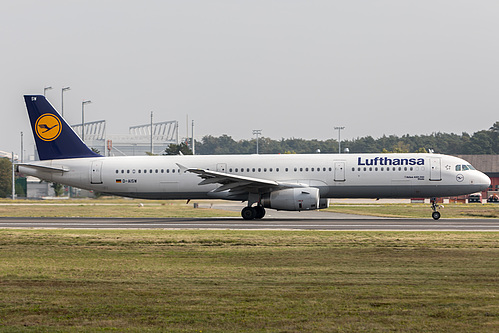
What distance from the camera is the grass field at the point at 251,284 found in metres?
10.5

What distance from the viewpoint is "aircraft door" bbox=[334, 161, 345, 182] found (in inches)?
1447

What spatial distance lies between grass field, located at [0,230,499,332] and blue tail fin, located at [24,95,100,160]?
17.3 meters

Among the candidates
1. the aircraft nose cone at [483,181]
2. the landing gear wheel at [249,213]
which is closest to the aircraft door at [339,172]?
the landing gear wheel at [249,213]

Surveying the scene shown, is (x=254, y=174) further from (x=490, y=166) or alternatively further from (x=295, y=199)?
(x=490, y=166)

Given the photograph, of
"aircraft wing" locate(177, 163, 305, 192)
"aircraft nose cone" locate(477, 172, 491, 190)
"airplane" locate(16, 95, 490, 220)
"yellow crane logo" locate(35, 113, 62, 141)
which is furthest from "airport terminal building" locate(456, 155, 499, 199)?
"yellow crane logo" locate(35, 113, 62, 141)

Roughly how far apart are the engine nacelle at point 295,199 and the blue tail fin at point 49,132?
1314 cm

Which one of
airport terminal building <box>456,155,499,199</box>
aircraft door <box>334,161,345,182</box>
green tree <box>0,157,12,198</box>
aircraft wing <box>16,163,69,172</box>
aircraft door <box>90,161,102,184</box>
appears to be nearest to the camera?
aircraft door <box>334,161,345,182</box>

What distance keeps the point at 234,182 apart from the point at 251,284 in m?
22.3

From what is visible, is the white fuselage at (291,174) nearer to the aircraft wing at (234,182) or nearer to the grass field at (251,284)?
the aircraft wing at (234,182)

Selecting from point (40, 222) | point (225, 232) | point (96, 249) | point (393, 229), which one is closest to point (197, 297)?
point (96, 249)

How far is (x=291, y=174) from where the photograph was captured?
3750 centimetres

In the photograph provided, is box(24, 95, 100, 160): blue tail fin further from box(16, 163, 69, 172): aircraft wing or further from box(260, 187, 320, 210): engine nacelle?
box(260, 187, 320, 210): engine nacelle

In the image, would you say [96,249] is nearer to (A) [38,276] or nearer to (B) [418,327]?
(A) [38,276]

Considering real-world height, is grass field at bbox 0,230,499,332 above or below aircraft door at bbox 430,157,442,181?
below
